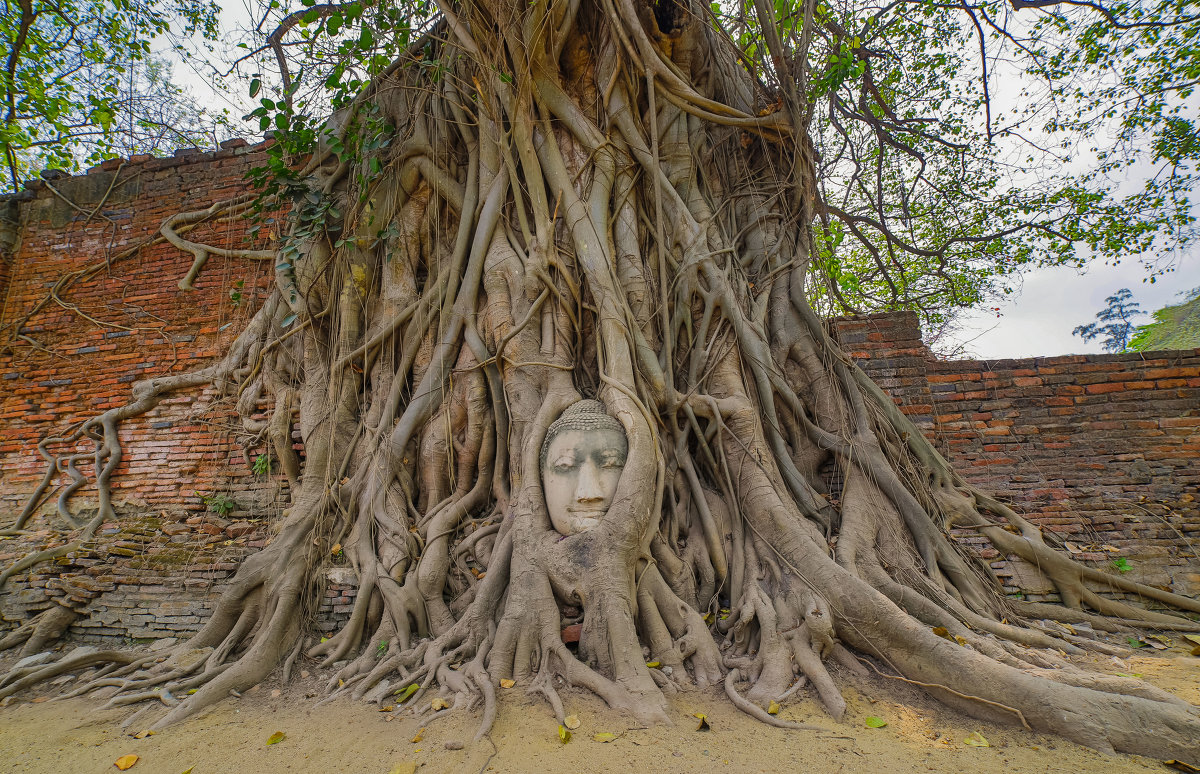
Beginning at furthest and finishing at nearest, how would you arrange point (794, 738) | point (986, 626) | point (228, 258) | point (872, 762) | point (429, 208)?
point (228, 258) → point (429, 208) → point (986, 626) → point (794, 738) → point (872, 762)

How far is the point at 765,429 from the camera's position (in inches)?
133

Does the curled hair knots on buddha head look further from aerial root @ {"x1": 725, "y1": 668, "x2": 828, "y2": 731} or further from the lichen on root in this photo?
aerial root @ {"x1": 725, "y1": 668, "x2": 828, "y2": 731}

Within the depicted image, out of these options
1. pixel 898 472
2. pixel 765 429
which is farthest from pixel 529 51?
pixel 898 472

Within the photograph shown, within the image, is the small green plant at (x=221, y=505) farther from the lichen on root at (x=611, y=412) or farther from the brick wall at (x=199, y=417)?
the lichen on root at (x=611, y=412)

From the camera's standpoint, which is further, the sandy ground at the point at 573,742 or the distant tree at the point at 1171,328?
the distant tree at the point at 1171,328

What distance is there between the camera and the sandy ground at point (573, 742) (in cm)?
174

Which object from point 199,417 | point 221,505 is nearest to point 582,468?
point 221,505

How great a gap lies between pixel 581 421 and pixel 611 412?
0.58 feet

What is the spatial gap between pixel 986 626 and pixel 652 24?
386 centimetres

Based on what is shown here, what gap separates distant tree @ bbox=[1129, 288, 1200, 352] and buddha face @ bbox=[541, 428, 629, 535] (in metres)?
9.03

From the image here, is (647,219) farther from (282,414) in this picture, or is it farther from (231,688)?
(231,688)

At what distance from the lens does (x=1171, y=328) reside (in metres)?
8.61

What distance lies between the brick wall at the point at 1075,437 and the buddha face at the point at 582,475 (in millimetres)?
2181

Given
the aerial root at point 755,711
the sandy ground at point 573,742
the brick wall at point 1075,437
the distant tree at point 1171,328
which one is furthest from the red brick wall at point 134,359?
the distant tree at point 1171,328
